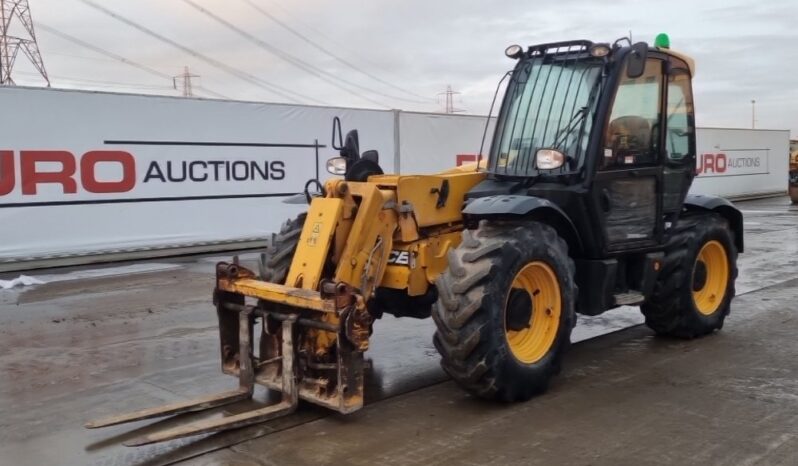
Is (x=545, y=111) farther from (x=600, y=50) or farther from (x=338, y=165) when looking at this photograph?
(x=338, y=165)

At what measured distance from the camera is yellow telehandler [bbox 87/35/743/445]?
4.83 m

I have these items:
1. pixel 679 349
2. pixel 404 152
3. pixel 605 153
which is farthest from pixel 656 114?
pixel 404 152

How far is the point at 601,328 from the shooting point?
7.58 meters

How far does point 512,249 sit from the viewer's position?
195 inches

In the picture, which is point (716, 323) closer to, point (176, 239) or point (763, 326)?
point (763, 326)

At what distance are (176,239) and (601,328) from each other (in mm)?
8594

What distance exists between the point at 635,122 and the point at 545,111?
2.47ft

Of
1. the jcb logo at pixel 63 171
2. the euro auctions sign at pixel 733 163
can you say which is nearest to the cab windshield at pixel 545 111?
the jcb logo at pixel 63 171

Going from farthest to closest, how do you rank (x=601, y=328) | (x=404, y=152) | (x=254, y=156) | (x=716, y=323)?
(x=404, y=152) → (x=254, y=156) → (x=601, y=328) → (x=716, y=323)

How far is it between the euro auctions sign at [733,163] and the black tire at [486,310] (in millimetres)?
20474

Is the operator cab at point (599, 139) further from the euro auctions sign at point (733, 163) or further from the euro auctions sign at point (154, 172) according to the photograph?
the euro auctions sign at point (733, 163)

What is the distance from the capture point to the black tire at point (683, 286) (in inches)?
261

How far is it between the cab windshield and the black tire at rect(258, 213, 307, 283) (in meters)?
1.73

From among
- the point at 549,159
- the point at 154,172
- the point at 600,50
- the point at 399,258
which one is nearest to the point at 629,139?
the point at 600,50
